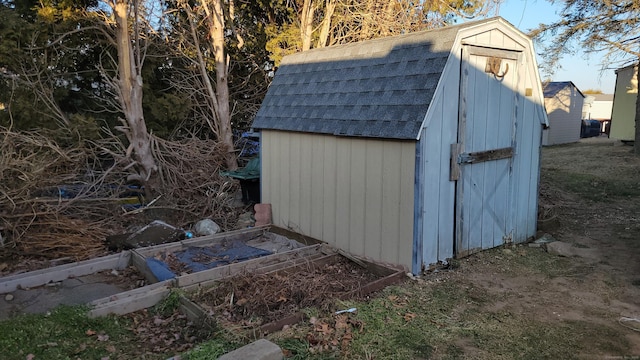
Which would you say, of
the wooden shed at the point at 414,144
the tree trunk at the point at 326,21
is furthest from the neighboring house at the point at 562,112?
the wooden shed at the point at 414,144

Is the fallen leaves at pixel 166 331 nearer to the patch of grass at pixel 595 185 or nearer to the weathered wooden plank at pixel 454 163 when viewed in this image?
the weathered wooden plank at pixel 454 163

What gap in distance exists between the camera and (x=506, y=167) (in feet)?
21.8

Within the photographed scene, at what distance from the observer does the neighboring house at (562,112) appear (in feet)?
100

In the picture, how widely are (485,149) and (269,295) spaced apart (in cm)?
358

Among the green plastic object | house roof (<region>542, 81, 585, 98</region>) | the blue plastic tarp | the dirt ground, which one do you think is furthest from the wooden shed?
house roof (<region>542, 81, 585, 98</region>)

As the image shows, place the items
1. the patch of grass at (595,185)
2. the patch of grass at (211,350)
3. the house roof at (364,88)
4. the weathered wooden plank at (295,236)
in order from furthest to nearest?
the patch of grass at (595,185)
the weathered wooden plank at (295,236)
the house roof at (364,88)
the patch of grass at (211,350)

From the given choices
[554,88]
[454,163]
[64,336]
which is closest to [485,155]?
[454,163]

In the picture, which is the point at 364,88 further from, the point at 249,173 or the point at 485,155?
the point at 249,173

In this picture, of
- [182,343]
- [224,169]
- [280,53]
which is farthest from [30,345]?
[280,53]

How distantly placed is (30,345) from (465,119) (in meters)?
5.20

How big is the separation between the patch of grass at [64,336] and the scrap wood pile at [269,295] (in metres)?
0.86

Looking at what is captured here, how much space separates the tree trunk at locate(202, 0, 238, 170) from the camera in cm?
1041

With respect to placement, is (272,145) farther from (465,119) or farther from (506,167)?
(506,167)

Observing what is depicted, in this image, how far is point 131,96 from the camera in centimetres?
852
